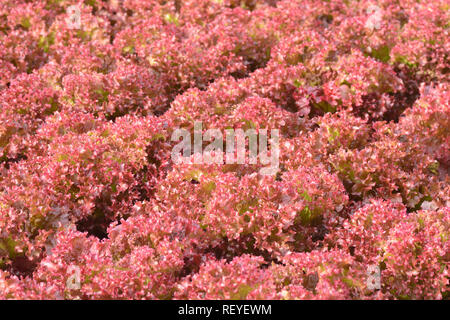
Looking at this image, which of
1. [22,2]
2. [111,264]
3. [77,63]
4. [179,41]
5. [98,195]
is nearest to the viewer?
[111,264]

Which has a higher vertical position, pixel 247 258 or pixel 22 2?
pixel 22 2

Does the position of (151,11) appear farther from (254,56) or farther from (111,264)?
(111,264)

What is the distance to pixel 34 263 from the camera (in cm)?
388

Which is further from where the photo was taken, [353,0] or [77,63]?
[353,0]

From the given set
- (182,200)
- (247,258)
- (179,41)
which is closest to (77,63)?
(179,41)

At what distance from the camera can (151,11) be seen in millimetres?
6109

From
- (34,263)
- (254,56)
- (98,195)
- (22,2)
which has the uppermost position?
(22,2)

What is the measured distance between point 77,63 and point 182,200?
2057mm

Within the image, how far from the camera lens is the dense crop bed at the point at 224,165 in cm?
361

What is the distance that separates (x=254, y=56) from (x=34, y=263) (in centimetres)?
298

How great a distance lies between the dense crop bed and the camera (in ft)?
11.8

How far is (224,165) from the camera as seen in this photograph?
422 centimetres

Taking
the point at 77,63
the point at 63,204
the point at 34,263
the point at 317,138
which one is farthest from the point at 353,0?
the point at 34,263
